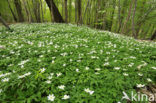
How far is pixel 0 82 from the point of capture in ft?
6.57

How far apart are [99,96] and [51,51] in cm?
269

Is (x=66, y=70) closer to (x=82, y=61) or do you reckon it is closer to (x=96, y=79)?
(x=82, y=61)

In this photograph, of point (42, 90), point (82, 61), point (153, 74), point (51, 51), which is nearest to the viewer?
point (42, 90)

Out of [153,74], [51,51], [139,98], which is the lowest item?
[139,98]

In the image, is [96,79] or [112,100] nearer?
[112,100]

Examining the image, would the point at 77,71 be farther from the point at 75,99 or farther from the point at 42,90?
the point at 42,90

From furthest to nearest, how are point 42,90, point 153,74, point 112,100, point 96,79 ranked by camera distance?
point 153,74, point 96,79, point 42,90, point 112,100

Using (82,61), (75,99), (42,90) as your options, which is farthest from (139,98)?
(42,90)

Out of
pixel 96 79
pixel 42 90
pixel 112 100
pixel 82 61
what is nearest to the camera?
pixel 112 100

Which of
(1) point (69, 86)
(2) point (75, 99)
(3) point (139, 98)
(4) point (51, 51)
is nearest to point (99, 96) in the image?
(2) point (75, 99)

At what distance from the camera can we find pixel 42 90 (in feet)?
6.39

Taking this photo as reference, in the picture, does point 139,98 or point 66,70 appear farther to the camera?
point 66,70

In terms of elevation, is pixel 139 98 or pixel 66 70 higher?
pixel 66 70

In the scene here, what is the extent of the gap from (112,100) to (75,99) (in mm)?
747
